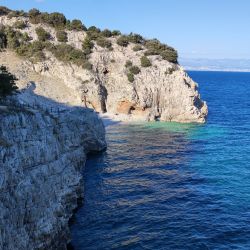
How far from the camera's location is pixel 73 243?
2872 cm

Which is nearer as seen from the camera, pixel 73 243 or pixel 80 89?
pixel 73 243

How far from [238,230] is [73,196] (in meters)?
12.9

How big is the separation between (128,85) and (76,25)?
1844cm

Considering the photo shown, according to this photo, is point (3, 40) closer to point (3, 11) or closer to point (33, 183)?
point (3, 11)

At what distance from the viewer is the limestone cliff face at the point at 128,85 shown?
73.6 meters

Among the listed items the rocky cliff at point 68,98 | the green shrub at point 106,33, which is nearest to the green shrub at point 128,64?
the rocky cliff at point 68,98

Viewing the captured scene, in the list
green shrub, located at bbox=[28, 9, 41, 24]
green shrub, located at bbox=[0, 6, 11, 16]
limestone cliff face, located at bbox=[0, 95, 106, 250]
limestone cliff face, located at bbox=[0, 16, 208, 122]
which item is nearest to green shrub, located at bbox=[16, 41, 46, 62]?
limestone cliff face, located at bbox=[0, 16, 208, 122]

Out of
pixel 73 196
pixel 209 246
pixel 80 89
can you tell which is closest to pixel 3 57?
pixel 80 89

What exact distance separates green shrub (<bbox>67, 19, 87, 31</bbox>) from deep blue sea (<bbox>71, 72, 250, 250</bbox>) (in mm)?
27841

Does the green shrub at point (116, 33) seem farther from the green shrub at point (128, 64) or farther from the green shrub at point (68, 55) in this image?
the green shrub at point (68, 55)

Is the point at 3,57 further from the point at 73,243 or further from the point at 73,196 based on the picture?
the point at 73,243

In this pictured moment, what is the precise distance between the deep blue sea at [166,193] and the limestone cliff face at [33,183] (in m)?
3.06

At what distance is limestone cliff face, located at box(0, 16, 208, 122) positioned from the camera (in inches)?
2896

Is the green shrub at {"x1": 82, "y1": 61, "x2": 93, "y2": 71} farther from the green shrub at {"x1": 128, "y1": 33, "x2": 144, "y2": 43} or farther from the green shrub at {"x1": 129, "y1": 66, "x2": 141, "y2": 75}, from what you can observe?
the green shrub at {"x1": 128, "y1": 33, "x2": 144, "y2": 43}
